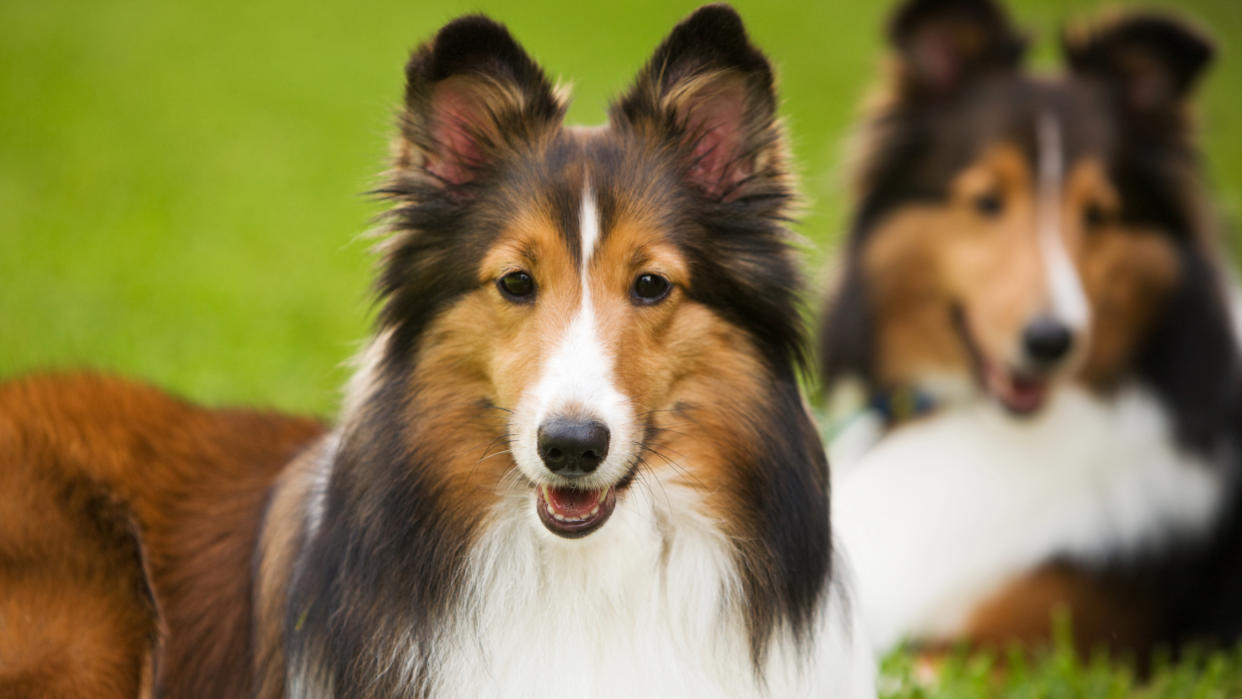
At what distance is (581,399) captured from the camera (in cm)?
258

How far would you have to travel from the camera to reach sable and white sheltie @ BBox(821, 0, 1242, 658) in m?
4.43

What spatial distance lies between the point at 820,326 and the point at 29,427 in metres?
3.18

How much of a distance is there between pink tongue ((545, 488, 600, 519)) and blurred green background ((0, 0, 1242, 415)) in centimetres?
74

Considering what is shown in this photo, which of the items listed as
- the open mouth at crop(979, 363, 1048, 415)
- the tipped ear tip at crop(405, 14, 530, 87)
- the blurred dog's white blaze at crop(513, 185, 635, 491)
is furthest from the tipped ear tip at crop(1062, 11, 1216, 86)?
the blurred dog's white blaze at crop(513, 185, 635, 491)

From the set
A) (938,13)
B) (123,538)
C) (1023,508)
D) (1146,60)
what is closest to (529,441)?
(123,538)

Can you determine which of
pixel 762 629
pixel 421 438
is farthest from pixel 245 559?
pixel 762 629

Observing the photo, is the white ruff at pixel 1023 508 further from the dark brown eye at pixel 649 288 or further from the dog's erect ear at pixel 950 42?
the dark brown eye at pixel 649 288

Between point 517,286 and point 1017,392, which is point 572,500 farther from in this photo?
point 1017,392

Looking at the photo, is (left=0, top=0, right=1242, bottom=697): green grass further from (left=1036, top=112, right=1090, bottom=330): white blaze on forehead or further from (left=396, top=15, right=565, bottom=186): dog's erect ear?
(left=1036, top=112, right=1090, bottom=330): white blaze on forehead

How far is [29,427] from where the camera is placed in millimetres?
3283

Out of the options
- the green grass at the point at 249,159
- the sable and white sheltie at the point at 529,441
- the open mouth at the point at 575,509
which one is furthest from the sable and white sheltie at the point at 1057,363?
the open mouth at the point at 575,509

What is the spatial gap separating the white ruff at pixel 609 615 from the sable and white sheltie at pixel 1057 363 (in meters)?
1.82

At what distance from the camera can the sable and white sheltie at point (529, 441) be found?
280cm

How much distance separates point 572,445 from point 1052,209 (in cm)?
260
